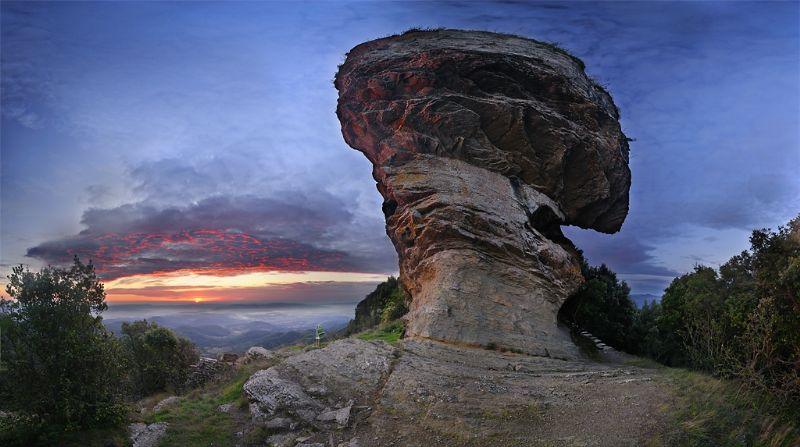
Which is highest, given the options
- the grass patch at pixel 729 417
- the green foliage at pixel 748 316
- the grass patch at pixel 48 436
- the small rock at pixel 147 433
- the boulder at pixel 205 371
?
the green foliage at pixel 748 316

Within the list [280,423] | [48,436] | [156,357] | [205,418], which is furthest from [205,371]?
[280,423]

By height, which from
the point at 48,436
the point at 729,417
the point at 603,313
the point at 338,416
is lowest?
the point at 48,436

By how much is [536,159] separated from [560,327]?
11779mm

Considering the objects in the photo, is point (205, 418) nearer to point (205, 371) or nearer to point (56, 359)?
point (56, 359)

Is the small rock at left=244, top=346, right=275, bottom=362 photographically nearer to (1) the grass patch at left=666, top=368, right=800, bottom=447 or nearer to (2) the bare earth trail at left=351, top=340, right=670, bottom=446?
(2) the bare earth trail at left=351, top=340, right=670, bottom=446

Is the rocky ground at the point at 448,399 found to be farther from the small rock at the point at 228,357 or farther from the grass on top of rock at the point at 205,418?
the small rock at the point at 228,357

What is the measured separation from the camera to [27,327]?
1264cm

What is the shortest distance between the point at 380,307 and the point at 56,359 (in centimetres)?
3229

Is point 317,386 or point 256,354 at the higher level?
point 317,386

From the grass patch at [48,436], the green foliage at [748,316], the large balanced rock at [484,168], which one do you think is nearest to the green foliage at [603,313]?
the green foliage at [748,316]

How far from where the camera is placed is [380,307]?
4359cm

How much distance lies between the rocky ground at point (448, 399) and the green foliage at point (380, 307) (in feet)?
54.2

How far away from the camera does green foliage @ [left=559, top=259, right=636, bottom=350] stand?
32.7m

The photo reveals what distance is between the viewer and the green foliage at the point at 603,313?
32.7m
